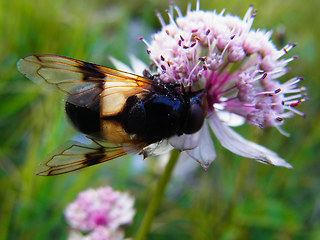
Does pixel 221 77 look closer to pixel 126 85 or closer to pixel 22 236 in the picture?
pixel 126 85

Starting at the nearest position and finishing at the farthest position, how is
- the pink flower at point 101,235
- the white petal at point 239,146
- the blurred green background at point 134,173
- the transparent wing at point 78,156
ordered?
1. the transparent wing at point 78,156
2. the white petal at point 239,146
3. the pink flower at point 101,235
4. the blurred green background at point 134,173

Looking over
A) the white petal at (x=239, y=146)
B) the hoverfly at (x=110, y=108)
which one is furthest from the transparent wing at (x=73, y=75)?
the white petal at (x=239, y=146)

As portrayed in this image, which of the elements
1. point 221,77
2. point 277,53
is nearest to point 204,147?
point 221,77

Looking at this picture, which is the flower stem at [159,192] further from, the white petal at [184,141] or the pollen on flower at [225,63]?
the pollen on flower at [225,63]

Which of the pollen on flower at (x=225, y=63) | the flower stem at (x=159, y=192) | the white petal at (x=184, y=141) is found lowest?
the flower stem at (x=159, y=192)

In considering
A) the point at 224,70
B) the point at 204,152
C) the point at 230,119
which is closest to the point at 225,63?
the point at 224,70

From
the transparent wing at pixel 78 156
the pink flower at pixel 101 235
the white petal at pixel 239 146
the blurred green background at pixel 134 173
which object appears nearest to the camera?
the transparent wing at pixel 78 156
